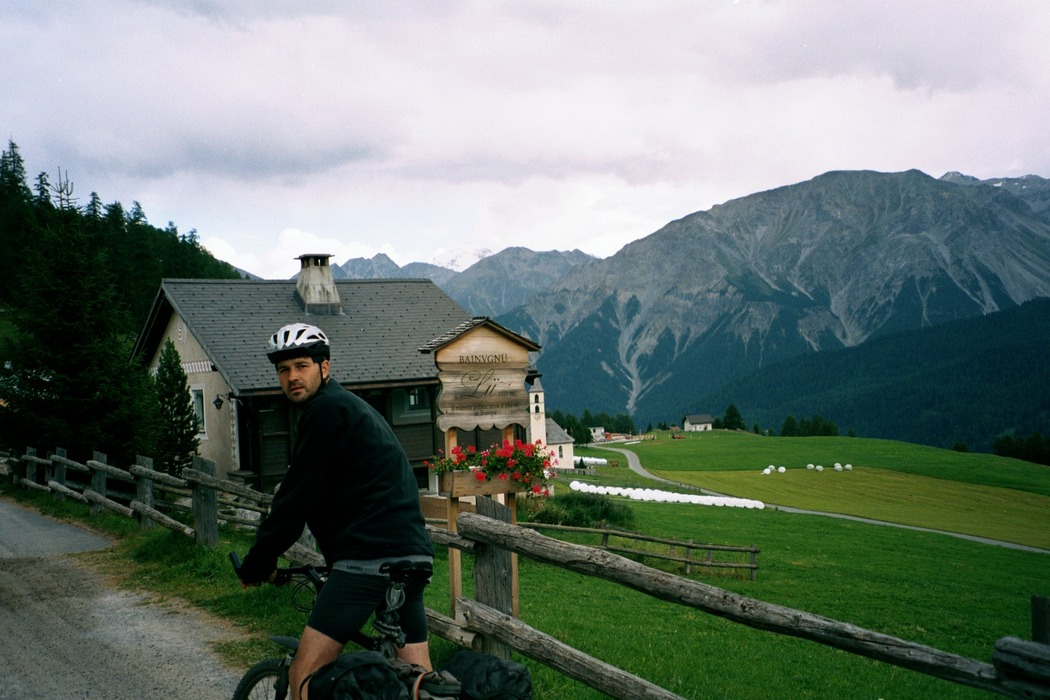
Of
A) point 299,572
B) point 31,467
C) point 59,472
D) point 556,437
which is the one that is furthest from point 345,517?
point 556,437

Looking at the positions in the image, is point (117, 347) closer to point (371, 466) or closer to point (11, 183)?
point (371, 466)

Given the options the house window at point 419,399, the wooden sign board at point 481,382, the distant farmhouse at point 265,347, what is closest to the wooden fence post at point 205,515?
the wooden sign board at point 481,382

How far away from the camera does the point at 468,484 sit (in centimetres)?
950

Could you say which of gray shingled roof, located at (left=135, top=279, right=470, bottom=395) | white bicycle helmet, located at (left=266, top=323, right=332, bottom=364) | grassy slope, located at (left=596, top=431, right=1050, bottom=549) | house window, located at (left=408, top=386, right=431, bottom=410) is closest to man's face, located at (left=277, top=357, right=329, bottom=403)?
white bicycle helmet, located at (left=266, top=323, right=332, bottom=364)

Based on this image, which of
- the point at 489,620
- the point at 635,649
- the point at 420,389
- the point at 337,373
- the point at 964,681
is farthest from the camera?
the point at 420,389

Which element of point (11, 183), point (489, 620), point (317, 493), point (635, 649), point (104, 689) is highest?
point (11, 183)

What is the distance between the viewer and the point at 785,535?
1428 inches

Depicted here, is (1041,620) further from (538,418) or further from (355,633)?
(538,418)

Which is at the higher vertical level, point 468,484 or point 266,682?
point 468,484

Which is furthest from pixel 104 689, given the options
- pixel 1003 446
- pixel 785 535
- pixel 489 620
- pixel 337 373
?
pixel 1003 446

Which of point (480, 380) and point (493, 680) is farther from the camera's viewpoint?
point (480, 380)

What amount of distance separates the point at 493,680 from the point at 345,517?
1092 mm

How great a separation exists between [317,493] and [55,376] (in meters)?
17.5

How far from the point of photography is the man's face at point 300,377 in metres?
4.00
